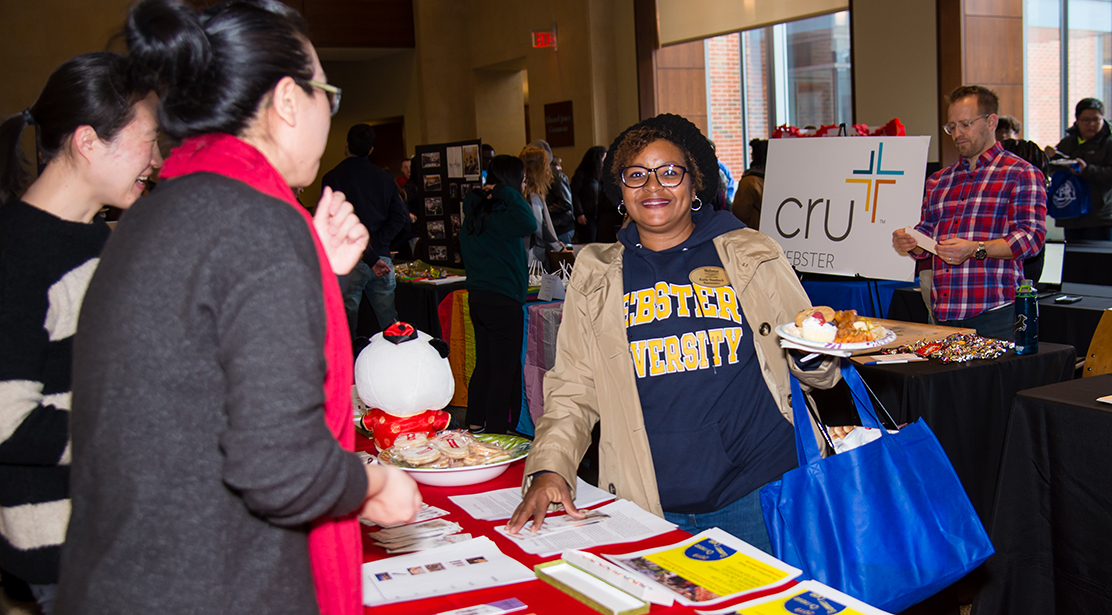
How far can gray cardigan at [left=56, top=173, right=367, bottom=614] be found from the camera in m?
0.76

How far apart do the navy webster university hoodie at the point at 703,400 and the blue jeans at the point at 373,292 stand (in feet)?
13.1

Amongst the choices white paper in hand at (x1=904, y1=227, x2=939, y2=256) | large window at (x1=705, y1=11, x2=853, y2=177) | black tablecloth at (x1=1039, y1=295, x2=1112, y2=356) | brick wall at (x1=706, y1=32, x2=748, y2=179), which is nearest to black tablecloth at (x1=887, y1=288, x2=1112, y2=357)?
black tablecloth at (x1=1039, y1=295, x2=1112, y2=356)

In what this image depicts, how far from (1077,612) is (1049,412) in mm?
536

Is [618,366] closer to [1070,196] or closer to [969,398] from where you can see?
[969,398]

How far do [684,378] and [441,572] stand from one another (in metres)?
0.68

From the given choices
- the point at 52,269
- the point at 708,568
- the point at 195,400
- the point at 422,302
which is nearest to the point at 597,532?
the point at 708,568

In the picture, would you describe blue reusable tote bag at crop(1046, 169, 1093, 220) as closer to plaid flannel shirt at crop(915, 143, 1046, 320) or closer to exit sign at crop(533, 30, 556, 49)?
plaid flannel shirt at crop(915, 143, 1046, 320)

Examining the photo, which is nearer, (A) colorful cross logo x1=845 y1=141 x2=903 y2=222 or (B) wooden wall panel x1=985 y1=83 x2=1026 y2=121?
(A) colorful cross logo x1=845 y1=141 x2=903 y2=222

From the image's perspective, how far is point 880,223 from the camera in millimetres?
3957

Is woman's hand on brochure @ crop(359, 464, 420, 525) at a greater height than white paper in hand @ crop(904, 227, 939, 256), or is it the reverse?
white paper in hand @ crop(904, 227, 939, 256)

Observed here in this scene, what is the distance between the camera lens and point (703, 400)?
175cm

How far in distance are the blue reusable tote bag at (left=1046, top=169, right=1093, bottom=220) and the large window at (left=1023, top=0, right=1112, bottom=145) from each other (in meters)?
2.43

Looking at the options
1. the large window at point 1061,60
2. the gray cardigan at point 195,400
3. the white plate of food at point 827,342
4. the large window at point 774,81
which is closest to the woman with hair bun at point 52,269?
the gray cardigan at point 195,400

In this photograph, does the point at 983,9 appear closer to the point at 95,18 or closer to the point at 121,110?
the point at 121,110
